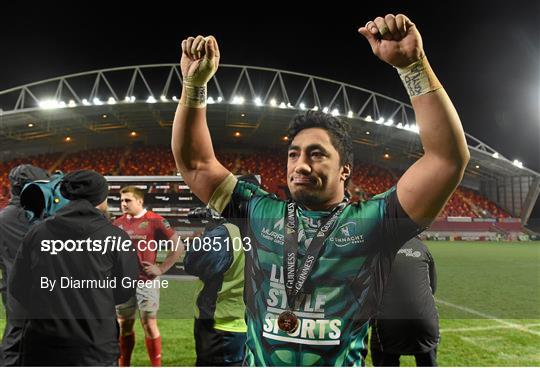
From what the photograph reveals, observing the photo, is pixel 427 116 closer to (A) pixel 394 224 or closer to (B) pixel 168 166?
(A) pixel 394 224

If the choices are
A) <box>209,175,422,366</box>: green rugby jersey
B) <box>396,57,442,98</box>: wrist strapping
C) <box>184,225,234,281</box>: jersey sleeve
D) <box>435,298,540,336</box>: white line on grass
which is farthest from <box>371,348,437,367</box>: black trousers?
<box>435,298,540,336</box>: white line on grass

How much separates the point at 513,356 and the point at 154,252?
4331 millimetres

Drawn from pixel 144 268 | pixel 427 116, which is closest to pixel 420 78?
pixel 427 116

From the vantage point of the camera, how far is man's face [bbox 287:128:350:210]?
1835mm

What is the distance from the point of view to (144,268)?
15.4 feet

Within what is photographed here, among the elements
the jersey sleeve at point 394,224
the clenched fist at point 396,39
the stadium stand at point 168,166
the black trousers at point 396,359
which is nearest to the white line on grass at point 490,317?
the black trousers at point 396,359

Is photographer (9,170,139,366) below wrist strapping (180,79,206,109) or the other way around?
below

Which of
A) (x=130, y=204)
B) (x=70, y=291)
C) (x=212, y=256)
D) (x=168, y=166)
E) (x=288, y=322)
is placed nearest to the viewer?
(x=288, y=322)

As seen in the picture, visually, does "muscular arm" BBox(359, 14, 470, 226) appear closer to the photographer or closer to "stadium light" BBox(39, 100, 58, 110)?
the photographer

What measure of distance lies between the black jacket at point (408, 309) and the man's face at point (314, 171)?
1.80 meters

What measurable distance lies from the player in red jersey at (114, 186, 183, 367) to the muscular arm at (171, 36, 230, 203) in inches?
115

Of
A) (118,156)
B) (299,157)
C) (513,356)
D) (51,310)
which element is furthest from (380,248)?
(118,156)

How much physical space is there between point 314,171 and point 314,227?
25cm

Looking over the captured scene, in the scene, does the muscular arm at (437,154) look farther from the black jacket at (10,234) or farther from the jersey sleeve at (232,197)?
the black jacket at (10,234)
